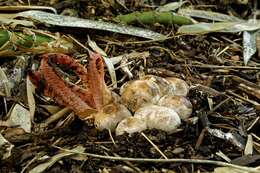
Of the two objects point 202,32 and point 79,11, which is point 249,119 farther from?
→ point 79,11

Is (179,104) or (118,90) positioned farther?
(118,90)

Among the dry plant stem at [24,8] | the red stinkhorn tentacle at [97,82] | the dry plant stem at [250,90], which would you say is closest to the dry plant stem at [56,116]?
the red stinkhorn tentacle at [97,82]

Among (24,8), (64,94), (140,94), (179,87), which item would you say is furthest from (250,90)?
(24,8)

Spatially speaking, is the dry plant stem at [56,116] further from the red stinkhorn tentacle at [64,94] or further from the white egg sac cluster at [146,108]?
the white egg sac cluster at [146,108]

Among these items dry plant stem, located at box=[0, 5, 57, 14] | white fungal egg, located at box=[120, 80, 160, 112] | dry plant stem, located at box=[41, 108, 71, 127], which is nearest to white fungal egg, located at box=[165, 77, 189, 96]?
white fungal egg, located at box=[120, 80, 160, 112]

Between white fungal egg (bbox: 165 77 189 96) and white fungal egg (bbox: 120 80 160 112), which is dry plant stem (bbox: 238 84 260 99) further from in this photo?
white fungal egg (bbox: 120 80 160 112)

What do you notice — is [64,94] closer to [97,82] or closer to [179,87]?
[97,82]

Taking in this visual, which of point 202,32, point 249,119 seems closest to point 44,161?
point 249,119
